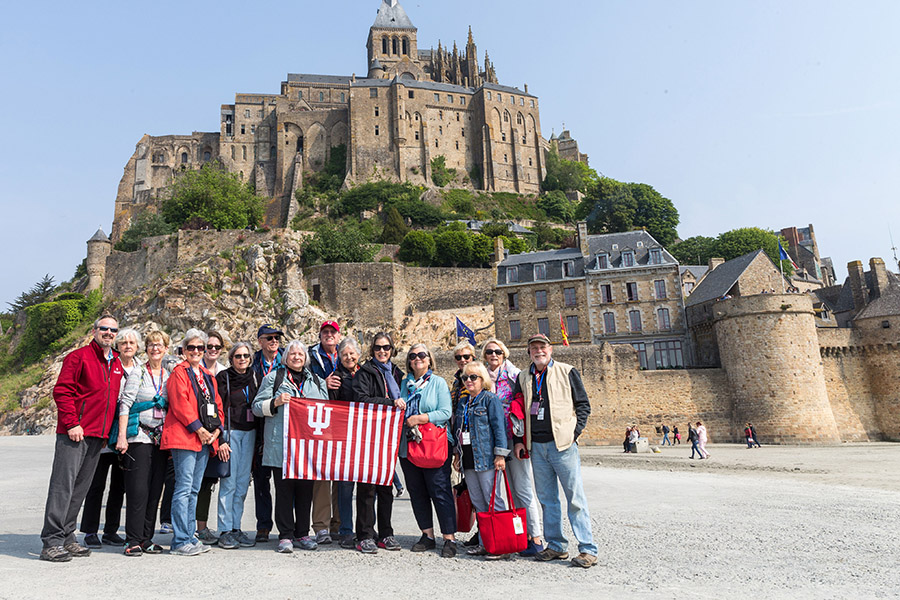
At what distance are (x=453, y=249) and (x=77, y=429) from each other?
1754 inches

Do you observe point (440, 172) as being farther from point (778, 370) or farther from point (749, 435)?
point (749, 435)

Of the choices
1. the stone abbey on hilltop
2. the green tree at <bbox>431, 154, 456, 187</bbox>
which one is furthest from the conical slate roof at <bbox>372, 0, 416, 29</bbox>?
the green tree at <bbox>431, 154, 456, 187</bbox>

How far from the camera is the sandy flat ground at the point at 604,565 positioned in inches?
178

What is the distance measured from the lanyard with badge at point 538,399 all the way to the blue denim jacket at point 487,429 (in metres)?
0.32

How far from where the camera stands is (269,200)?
75.6m

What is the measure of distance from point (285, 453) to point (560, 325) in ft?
99.9

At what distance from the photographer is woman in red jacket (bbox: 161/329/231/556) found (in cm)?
571

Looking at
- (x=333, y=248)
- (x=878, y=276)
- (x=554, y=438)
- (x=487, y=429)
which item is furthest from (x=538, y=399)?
(x=333, y=248)

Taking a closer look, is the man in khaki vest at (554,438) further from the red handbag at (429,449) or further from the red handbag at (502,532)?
the red handbag at (429,449)

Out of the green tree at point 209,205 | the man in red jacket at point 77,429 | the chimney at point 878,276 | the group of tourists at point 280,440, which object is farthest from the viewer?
the green tree at point 209,205

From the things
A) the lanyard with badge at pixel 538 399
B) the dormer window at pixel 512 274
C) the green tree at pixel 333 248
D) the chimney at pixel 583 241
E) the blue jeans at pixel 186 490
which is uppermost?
the green tree at pixel 333 248

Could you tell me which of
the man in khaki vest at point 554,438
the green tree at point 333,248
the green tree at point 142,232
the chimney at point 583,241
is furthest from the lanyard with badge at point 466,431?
the green tree at point 142,232

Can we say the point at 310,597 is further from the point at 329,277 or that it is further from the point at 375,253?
the point at 375,253

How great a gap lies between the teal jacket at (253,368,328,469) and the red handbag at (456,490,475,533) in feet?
6.14
